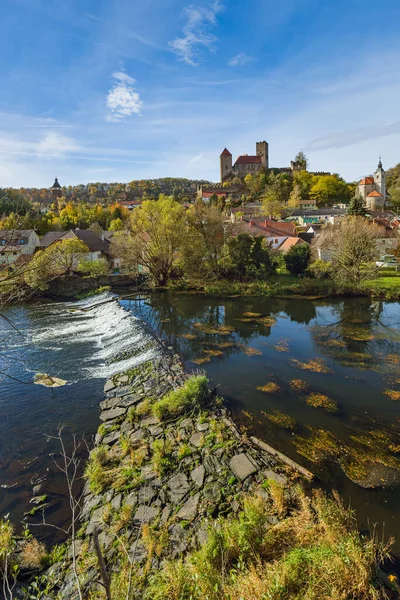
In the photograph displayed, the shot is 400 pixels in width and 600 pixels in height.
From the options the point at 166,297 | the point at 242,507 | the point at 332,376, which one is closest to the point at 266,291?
the point at 166,297

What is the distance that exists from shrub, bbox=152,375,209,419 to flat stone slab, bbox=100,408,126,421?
4.20 ft

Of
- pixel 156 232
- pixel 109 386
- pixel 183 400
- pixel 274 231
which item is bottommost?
pixel 109 386

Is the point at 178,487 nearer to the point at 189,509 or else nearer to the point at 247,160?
the point at 189,509

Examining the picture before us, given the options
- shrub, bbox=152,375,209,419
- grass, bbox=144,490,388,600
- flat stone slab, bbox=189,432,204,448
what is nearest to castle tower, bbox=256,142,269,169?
shrub, bbox=152,375,209,419

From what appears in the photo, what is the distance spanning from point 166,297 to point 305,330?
14.9m

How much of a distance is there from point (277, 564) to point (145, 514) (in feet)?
10.9

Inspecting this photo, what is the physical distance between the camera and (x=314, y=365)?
48.0 feet

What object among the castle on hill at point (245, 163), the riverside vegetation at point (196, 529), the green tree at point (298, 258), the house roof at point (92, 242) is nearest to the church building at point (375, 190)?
the castle on hill at point (245, 163)

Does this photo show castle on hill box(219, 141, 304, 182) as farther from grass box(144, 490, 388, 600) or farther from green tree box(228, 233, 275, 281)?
grass box(144, 490, 388, 600)

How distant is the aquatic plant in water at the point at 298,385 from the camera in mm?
12430

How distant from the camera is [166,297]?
30891 millimetres

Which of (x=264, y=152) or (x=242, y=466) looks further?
(x=264, y=152)

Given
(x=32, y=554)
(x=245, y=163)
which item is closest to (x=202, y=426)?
(x=32, y=554)

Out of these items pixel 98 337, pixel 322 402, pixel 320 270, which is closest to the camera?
pixel 322 402
